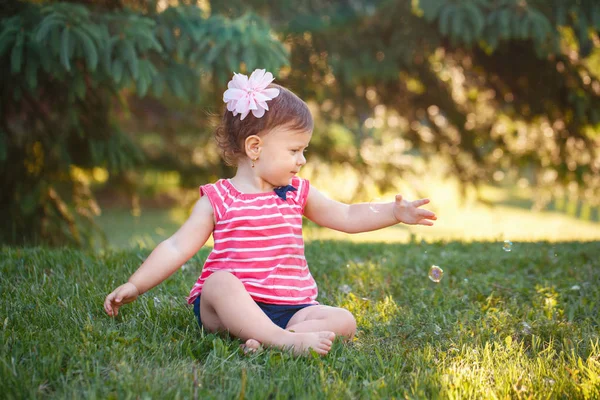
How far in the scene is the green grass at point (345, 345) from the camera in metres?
1.95

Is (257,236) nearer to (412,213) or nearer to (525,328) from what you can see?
(412,213)

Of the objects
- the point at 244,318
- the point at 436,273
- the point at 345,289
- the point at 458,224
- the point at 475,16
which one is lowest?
the point at 458,224

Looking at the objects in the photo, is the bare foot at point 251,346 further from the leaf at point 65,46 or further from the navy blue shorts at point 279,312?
the leaf at point 65,46

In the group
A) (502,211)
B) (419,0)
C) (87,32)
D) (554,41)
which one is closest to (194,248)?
(87,32)

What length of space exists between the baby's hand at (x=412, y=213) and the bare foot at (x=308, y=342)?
633 millimetres

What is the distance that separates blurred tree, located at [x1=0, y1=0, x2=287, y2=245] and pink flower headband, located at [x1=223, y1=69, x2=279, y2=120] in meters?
1.44

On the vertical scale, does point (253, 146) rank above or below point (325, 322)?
above

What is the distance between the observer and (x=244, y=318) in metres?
2.33

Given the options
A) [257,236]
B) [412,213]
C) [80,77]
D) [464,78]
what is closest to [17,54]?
[80,77]

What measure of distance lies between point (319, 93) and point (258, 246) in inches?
167

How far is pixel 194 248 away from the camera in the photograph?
2521 mm

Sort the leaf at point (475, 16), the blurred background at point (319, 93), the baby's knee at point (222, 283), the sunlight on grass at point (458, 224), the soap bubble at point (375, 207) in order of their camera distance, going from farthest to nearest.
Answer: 1. the sunlight on grass at point (458, 224)
2. the leaf at point (475, 16)
3. the blurred background at point (319, 93)
4. the soap bubble at point (375, 207)
5. the baby's knee at point (222, 283)

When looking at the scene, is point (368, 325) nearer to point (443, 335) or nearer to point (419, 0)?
point (443, 335)

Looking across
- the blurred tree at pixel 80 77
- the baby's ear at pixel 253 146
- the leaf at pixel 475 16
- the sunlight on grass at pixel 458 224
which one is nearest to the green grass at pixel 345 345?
the baby's ear at pixel 253 146
